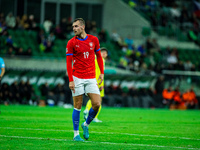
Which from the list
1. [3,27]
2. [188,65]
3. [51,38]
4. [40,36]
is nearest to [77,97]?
[3,27]

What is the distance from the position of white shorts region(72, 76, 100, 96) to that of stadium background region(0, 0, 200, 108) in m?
15.2

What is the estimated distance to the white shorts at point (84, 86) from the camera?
9.78 meters

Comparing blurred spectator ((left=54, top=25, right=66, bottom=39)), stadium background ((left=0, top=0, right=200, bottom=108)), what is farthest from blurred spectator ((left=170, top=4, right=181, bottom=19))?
blurred spectator ((left=54, top=25, right=66, bottom=39))

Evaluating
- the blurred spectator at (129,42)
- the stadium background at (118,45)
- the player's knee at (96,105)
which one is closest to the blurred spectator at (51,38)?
the stadium background at (118,45)

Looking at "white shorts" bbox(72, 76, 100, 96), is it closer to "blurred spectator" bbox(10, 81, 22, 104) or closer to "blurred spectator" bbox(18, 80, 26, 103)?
"blurred spectator" bbox(10, 81, 22, 104)

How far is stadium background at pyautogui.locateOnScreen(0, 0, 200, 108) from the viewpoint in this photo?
2808cm

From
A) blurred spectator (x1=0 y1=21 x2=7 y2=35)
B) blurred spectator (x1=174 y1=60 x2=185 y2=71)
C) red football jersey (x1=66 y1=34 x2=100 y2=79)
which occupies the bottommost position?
blurred spectator (x1=174 y1=60 x2=185 y2=71)

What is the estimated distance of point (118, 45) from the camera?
115 feet

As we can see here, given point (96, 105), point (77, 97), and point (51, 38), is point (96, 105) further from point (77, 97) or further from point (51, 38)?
point (51, 38)

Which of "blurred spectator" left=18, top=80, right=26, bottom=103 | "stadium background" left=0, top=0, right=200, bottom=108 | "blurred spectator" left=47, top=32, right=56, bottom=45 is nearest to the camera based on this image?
"blurred spectator" left=18, top=80, right=26, bottom=103

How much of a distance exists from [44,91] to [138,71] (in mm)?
8038

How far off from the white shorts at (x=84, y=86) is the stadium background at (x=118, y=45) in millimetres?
15215

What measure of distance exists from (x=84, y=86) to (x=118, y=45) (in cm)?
2525

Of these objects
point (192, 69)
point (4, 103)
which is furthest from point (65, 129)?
point (192, 69)
